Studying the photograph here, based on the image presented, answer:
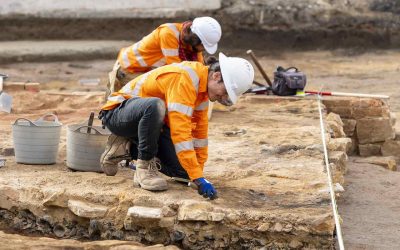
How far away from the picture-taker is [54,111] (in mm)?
9859

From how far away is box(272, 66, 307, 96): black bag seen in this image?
10328 millimetres

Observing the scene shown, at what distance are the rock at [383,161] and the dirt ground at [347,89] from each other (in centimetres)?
16

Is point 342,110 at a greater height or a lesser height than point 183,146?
lesser

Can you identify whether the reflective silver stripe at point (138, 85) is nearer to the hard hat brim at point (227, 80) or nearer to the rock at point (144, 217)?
the hard hat brim at point (227, 80)

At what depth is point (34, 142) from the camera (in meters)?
6.83

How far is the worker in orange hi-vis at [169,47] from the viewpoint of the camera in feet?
26.0

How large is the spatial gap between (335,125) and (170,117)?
12.7ft

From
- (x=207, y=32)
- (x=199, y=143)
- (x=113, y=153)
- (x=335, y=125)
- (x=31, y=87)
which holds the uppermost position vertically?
(x=207, y=32)

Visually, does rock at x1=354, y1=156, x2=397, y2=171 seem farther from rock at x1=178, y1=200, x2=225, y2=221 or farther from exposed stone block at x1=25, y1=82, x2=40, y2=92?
rock at x1=178, y1=200, x2=225, y2=221

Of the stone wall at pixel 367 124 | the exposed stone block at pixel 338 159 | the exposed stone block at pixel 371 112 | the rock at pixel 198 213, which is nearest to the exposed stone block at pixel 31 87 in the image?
the stone wall at pixel 367 124

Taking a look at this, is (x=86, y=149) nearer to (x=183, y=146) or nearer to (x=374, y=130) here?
(x=183, y=146)

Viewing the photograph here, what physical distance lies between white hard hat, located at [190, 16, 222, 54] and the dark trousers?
5.85 ft

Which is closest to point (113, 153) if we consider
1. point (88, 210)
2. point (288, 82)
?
point (88, 210)

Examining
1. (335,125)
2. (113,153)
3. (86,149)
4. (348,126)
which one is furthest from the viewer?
(348,126)
